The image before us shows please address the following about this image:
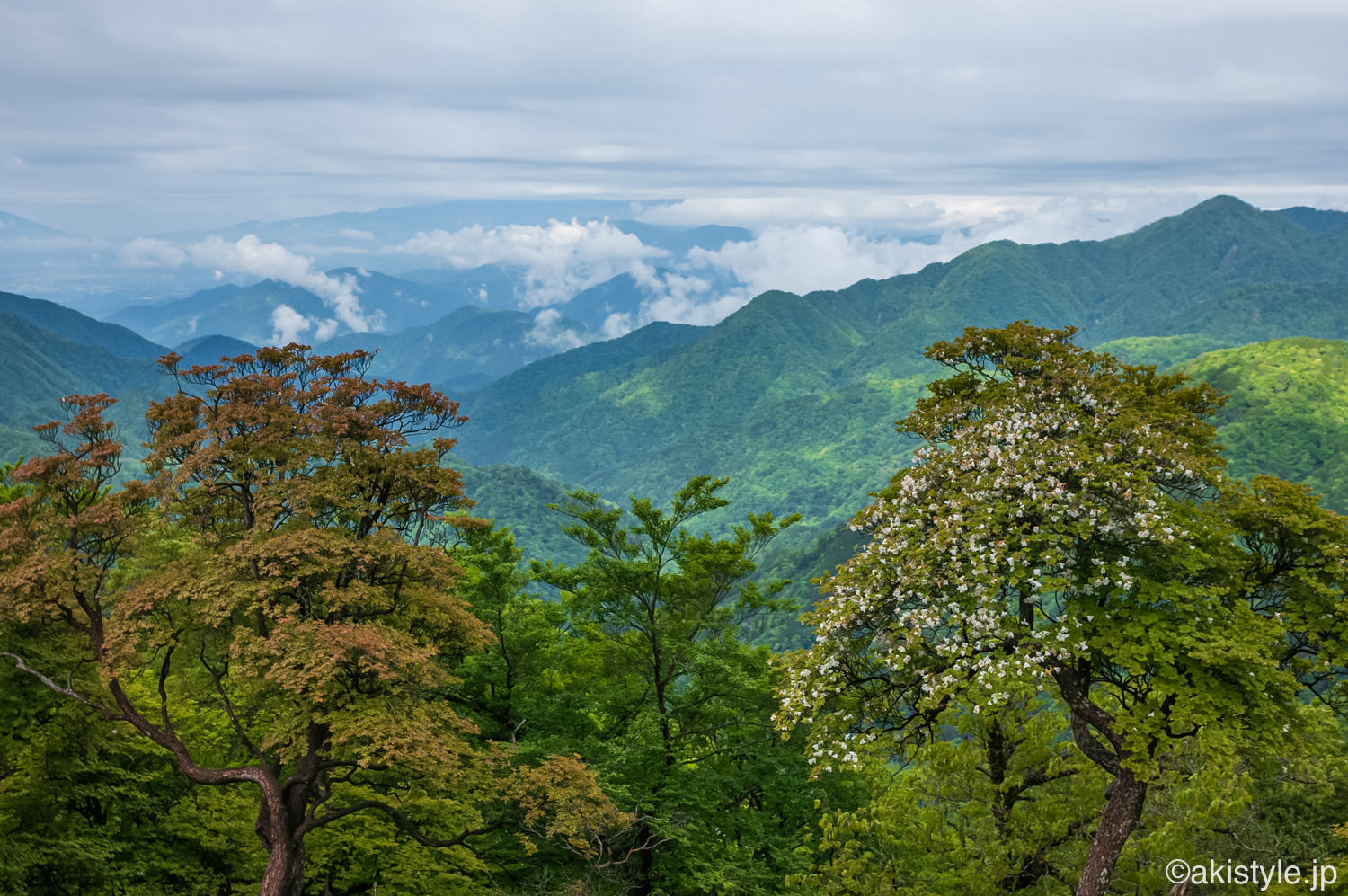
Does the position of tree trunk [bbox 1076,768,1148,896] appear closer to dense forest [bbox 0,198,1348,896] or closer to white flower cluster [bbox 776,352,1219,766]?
dense forest [bbox 0,198,1348,896]

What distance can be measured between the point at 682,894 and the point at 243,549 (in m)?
14.0

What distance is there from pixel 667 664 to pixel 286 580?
1246cm

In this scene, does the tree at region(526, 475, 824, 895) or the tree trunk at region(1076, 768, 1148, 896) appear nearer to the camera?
the tree trunk at region(1076, 768, 1148, 896)

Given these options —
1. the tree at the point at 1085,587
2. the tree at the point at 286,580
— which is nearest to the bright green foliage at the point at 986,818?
the tree at the point at 1085,587

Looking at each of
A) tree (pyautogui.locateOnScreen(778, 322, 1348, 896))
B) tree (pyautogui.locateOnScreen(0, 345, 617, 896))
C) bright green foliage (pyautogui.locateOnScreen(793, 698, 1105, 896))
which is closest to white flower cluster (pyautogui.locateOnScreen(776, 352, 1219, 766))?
tree (pyautogui.locateOnScreen(778, 322, 1348, 896))

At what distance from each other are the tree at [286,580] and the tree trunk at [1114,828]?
30.7 ft

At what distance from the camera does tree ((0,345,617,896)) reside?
17.2m

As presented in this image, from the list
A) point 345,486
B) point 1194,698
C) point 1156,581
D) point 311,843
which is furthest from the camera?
point 311,843

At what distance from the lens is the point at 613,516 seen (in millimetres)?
25781

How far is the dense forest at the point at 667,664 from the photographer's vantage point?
12.7m

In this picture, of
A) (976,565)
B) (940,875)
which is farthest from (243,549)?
(940,875)

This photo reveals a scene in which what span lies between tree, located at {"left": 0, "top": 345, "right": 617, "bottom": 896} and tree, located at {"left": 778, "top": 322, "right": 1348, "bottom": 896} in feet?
26.7

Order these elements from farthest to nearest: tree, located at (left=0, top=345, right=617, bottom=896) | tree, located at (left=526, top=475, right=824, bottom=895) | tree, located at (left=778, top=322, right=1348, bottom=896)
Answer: tree, located at (left=526, top=475, right=824, bottom=895) → tree, located at (left=0, top=345, right=617, bottom=896) → tree, located at (left=778, top=322, right=1348, bottom=896)

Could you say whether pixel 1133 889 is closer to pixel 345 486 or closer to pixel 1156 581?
pixel 1156 581
